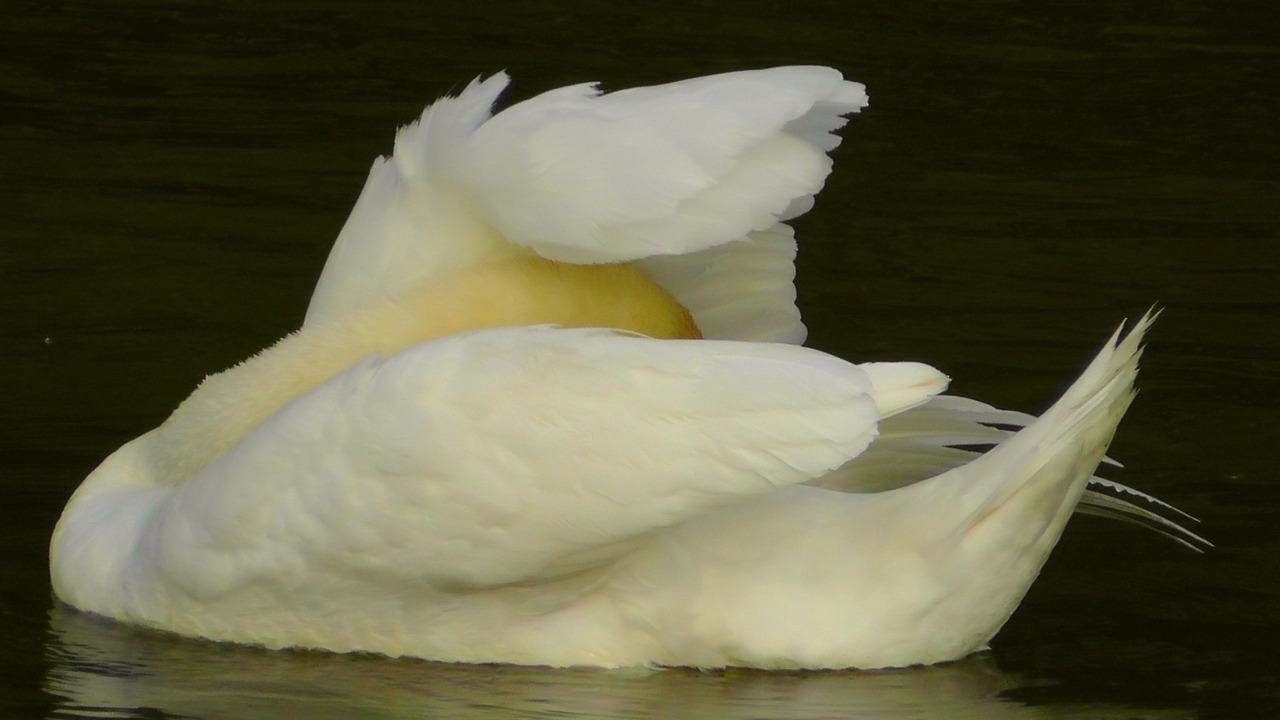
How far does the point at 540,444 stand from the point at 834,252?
3.69 meters

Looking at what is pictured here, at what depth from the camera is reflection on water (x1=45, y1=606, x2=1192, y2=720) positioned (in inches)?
162

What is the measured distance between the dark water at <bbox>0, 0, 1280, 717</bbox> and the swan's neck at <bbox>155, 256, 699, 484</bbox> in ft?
1.60

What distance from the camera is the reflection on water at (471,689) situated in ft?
13.5

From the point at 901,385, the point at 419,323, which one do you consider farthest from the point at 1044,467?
the point at 419,323

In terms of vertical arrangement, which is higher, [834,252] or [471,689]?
[834,252]

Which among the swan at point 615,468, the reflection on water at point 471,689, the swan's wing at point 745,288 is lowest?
the reflection on water at point 471,689

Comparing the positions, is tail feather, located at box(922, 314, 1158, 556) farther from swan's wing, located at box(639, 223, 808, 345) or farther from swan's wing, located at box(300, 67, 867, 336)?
swan's wing, located at box(639, 223, 808, 345)

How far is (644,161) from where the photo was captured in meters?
4.24

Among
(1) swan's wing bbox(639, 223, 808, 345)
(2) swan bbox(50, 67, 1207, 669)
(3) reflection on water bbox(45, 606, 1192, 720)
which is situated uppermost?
(1) swan's wing bbox(639, 223, 808, 345)

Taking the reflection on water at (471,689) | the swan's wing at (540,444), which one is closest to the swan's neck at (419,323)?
the swan's wing at (540,444)

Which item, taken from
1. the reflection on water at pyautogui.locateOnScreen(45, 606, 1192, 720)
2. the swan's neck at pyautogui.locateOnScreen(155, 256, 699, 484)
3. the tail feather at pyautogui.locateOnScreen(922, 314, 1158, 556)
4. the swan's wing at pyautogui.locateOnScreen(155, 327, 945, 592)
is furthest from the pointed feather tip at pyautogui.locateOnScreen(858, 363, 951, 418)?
the swan's neck at pyautogui.locateOnScreen(155, 256, 699, 484)

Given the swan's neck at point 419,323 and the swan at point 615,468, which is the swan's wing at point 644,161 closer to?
the swan at point 615,468

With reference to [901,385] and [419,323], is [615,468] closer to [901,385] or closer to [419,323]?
[901,385]

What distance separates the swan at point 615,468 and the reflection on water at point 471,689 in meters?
0.05
